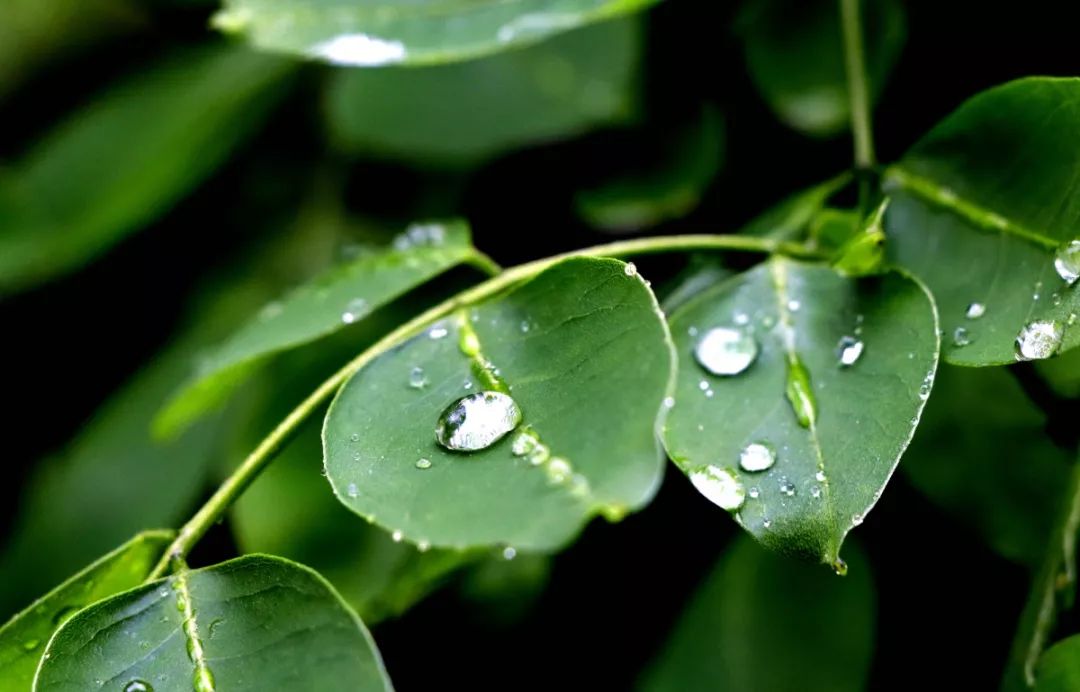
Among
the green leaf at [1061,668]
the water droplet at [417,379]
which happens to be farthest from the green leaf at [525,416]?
the green leaf at [1061,668]

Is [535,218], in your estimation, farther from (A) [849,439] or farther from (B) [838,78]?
(A) [849,439]

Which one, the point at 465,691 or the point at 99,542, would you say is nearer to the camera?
the point at 465,691

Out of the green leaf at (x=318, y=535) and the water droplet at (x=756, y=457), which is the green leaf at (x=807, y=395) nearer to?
the water droplet at (x=756, y=457)

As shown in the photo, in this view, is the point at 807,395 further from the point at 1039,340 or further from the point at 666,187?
the point at 666,187

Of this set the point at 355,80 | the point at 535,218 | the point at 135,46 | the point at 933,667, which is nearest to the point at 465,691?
the point at 933,667

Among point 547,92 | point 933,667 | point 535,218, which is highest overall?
point 547,92

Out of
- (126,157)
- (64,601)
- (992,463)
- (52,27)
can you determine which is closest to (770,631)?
(992,463)
